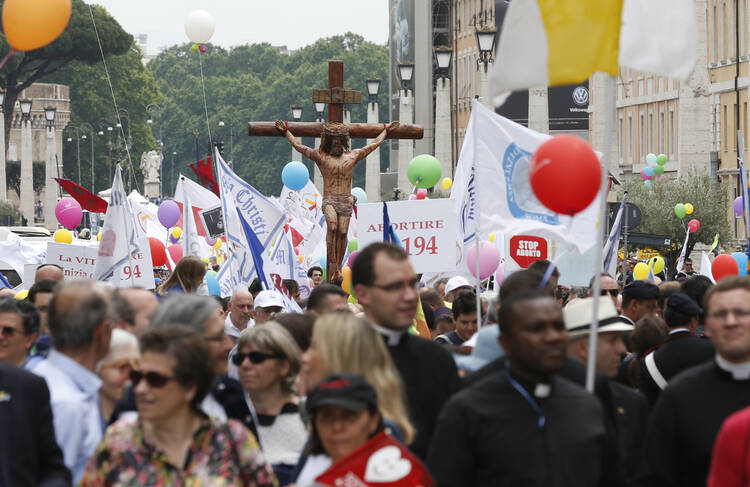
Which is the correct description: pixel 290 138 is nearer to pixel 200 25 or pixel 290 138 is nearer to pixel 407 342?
pixel 200 25

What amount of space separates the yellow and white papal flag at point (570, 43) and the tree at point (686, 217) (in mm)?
30310

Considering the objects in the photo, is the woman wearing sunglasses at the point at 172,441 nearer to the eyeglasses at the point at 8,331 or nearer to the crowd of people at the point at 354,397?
the crowd of people at the point at 354,397

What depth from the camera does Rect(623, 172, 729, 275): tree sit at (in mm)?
38156

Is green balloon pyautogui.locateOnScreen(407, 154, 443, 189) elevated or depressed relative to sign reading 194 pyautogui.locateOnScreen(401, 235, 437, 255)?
elevated

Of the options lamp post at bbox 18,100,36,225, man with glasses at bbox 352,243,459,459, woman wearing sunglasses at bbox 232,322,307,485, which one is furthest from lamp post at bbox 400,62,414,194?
man with glasses at bbox 352,243,459,459

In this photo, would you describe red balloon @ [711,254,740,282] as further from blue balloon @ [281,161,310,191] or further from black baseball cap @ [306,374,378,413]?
black baseball cap @ [306,374,378,413]

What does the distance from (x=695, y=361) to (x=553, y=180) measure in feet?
5.94

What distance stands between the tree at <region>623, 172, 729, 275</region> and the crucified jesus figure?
19.8 meters

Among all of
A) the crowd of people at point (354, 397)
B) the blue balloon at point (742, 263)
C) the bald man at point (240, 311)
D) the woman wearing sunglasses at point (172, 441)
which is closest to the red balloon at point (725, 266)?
the blue balloon at point (742, 263)

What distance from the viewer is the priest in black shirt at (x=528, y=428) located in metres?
5.33

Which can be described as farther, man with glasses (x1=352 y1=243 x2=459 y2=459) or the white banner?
the white banner

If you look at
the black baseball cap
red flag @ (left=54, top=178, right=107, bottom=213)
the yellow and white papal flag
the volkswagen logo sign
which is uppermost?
the volkswagen logo sign

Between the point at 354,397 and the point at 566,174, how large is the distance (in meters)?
1.84

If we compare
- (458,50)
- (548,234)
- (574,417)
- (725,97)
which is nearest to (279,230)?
(548,234)
